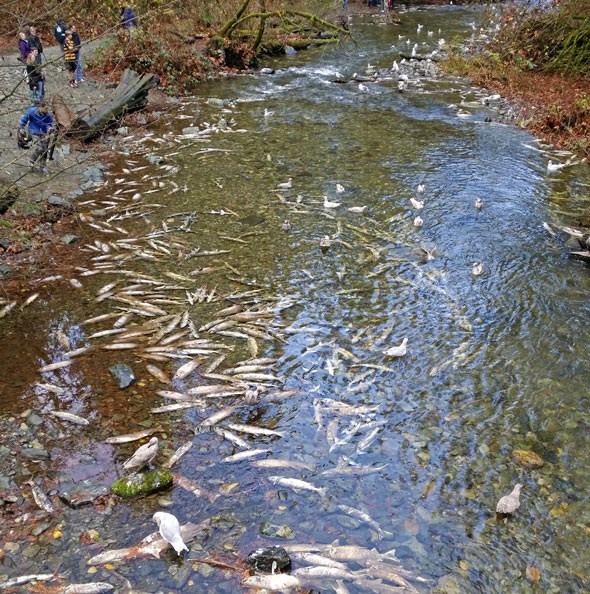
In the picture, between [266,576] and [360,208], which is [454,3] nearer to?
[360,208]

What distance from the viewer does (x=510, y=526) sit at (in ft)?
15.8

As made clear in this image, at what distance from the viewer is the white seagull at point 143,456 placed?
532 cm

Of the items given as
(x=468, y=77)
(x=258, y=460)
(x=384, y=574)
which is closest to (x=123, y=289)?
(x=258, y=460)

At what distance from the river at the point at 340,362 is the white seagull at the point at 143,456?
7.3 inches

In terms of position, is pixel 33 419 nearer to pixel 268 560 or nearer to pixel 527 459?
pixel 268 560

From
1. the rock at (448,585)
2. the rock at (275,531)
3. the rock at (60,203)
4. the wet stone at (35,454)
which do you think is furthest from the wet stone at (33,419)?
the rock at (60,203)

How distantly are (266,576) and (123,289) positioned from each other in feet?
17.7

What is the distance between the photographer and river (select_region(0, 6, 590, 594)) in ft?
15.5

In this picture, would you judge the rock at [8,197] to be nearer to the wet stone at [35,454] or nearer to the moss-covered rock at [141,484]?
the wet stone at [35,454]

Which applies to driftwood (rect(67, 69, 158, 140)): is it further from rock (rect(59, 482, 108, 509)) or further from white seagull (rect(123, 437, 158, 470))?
rock (rect(59, 482, 108, 509))

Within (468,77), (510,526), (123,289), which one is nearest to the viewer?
(510,526)

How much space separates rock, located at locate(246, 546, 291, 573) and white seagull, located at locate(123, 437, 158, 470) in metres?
1.47

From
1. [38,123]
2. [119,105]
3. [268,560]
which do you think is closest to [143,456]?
[268,560]

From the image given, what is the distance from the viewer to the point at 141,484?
16.7ft
